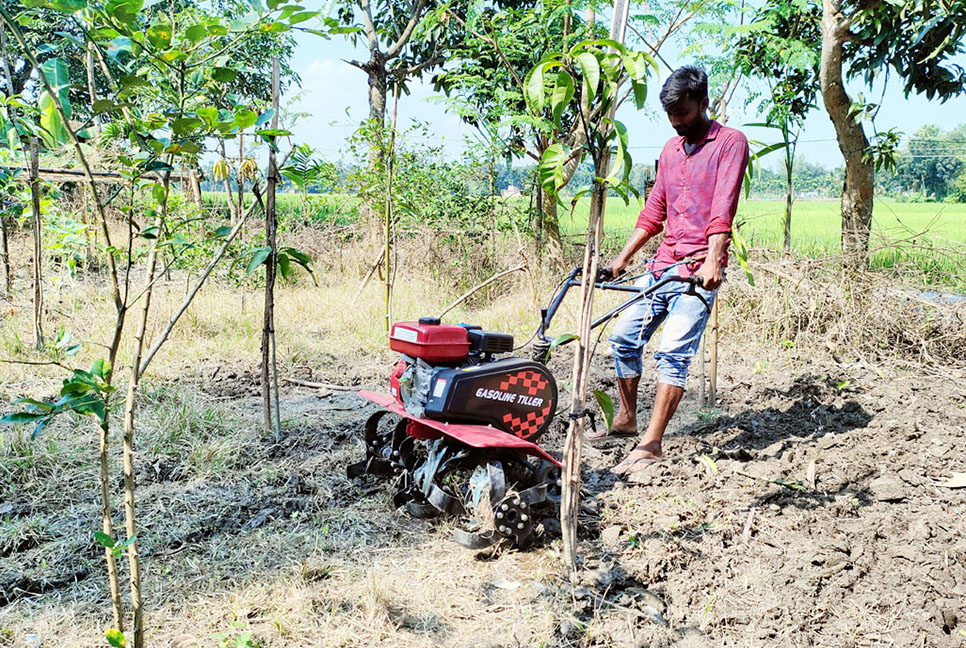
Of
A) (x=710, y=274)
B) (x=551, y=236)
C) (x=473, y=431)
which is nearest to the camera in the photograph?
(x=473, y=431)

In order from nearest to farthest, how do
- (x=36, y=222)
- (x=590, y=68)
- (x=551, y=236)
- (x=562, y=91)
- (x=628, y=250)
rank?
(x=590, y=68)
(x=562, y=91)
(x=628, y=250)
(x=36, y=222)
(x=551, y=236)

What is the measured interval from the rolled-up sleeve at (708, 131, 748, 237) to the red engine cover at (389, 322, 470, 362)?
122cm

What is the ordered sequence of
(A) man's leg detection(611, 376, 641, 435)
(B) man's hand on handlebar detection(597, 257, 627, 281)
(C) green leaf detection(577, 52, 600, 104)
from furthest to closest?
(A) man's leg detection(611, 376, 641, 435), (B) man's hand on handlebar detection(597, 257, 627, 281), (C) green leaf detection(577, 52, 600, 104)

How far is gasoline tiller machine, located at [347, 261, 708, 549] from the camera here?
258 cm

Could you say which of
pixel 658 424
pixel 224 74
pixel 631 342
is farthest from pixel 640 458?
pixel 224 74

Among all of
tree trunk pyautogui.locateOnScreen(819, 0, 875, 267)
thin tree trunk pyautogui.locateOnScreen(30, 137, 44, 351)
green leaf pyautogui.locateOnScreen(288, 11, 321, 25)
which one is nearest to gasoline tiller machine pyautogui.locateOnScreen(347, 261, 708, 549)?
green leaf pyautogui.locateOnScreen(288, 11, 321, 25)

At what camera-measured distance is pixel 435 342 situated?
283 centimetres

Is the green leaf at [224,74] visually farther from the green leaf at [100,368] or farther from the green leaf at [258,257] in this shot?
the green leaf at [258,257]

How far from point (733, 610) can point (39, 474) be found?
10.2 ft

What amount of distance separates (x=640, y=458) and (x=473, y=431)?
1.09 m

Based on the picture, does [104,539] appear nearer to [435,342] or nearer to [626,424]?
[435,342]

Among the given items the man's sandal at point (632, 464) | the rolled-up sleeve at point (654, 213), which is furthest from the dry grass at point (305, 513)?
the rolled-up sleeve at point (654, 213)

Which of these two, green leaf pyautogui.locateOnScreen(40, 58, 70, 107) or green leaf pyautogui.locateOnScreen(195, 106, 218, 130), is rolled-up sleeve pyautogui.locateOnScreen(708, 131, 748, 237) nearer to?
green leaf pyautogui.locateOnScreen(195, 106, 218, 130)

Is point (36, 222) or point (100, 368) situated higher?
point (36, 222)
